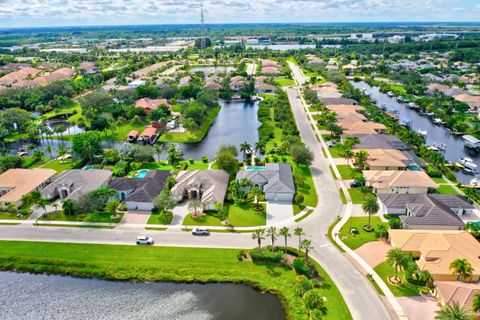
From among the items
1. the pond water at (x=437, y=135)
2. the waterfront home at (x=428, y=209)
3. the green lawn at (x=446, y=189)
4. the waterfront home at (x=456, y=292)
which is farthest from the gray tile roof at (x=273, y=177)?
the pond water at (x=437, y=135)

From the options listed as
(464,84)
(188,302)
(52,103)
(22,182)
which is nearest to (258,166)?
(188,302)

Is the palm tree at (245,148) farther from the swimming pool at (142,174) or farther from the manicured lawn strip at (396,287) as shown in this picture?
the manicured lawn strip at (396,287)

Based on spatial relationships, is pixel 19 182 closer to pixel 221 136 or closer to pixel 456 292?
pixel 221 136

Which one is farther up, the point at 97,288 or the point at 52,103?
the point at 52,103

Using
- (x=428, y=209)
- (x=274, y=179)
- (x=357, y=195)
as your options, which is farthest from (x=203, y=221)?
(x=428, y=209)

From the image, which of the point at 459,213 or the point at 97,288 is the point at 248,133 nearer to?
the point at 459,213

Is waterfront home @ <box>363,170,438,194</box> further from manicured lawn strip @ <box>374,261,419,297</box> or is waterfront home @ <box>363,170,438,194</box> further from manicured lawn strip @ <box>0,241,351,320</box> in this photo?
manicured lawn strip @ <box>0,241,351,320</box>
